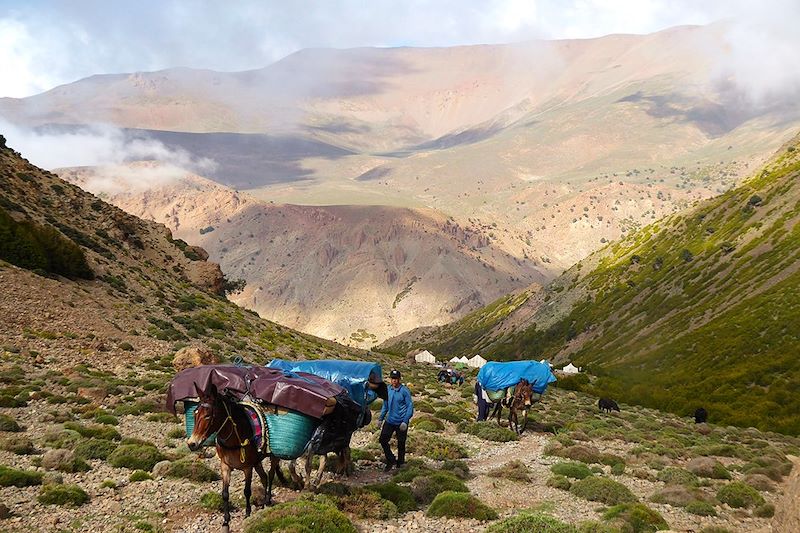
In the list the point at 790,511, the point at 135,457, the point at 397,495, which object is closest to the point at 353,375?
the point at 397,495

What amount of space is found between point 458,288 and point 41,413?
168664 mm

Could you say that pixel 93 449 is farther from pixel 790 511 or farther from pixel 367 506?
pixel 790 511

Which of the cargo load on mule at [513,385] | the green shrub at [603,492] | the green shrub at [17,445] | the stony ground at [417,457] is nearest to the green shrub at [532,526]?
the stony ground at [417,457]

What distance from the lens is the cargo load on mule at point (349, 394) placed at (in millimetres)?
13641

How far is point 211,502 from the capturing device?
42.8ft

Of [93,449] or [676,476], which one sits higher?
[93,449]

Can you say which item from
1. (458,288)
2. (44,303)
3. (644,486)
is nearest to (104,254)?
(44,303)

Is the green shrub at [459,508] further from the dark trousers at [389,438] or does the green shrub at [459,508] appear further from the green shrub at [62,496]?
the green shrub at [62,496]

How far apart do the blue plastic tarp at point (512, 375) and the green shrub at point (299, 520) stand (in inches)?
697

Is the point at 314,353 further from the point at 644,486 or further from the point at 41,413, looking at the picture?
the point at 644,486

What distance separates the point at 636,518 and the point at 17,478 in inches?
548

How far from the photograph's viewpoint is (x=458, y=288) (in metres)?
187

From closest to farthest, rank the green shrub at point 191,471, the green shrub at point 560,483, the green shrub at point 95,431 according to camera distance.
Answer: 1. the green shrub at point 191,471
2. the green shrub at point 560,483
3. the green shrub at point 95,431

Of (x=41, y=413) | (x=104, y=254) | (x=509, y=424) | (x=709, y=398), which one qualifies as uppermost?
(x=104, y=254)
